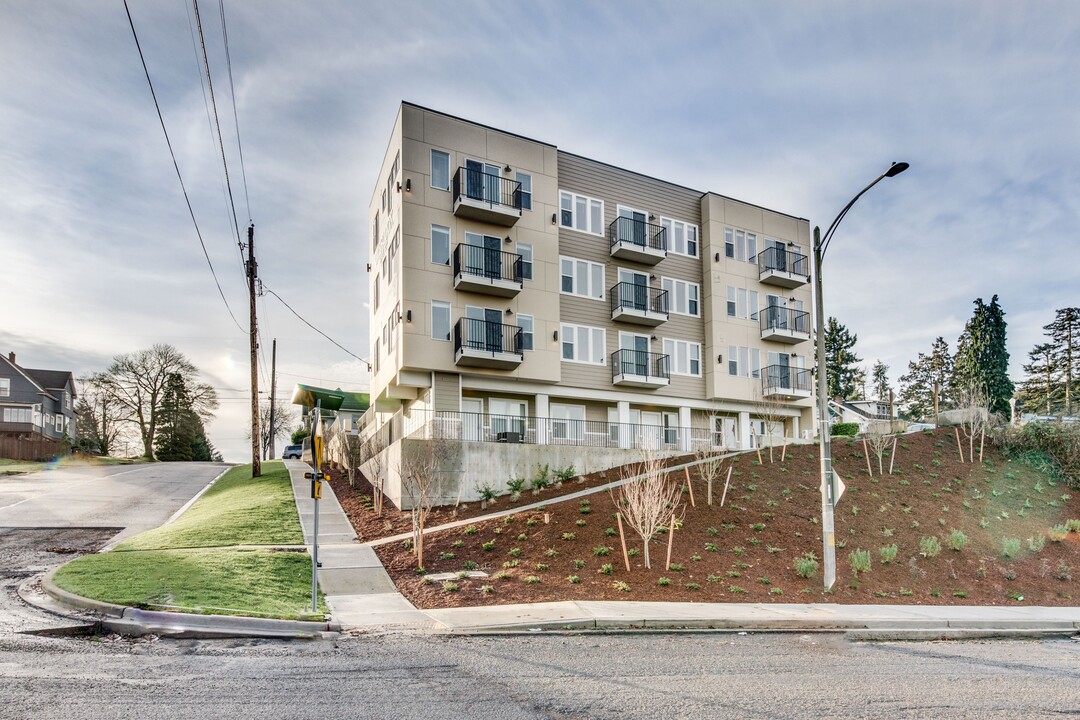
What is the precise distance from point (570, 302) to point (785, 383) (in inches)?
462

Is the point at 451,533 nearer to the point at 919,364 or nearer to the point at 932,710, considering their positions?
the point at 932,710

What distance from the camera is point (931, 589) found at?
15.5 m

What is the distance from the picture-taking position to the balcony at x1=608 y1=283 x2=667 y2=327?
31.0 m

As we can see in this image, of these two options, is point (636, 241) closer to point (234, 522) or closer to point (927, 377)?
point (234, 522)

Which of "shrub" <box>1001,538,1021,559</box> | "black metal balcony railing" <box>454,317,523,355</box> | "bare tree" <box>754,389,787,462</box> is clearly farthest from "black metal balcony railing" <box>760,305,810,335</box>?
"shrub" <box>1001,538,1021,559</box>

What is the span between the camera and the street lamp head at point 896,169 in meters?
13.5

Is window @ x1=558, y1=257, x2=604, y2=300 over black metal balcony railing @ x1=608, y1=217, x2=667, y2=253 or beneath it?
beneath

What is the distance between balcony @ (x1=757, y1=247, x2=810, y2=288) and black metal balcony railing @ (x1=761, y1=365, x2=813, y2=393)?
14.2 ft

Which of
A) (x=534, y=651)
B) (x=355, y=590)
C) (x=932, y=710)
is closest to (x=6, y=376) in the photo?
(x=355, y=590)

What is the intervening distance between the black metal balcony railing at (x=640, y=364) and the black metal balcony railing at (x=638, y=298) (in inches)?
74.7

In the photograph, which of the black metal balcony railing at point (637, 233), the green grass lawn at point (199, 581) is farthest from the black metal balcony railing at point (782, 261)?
the green grass lawn at point (199, 581)

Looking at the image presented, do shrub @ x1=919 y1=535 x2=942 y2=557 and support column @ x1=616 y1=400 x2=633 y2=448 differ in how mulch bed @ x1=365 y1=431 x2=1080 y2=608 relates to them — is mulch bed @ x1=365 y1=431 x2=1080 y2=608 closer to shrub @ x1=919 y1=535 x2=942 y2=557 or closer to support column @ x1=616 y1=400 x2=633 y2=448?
shrub @ x1=919 y1=535 x2=942 y2=557

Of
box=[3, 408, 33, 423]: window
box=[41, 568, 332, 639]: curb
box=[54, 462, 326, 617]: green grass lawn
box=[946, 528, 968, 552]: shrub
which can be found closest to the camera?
box=[41, 568, 332, 639]: curb

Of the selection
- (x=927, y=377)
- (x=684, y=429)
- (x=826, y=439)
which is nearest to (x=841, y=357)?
(x=927, y=377)
